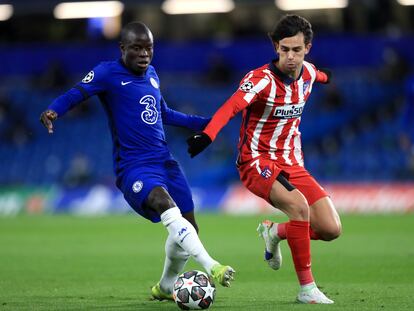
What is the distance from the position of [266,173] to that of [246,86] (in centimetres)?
85

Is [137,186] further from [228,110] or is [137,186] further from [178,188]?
[228,110]

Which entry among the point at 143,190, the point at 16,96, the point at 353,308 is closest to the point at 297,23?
the point at 143,190

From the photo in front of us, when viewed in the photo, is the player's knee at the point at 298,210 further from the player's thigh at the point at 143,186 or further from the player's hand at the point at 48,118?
the player's hand at the point at 48,118

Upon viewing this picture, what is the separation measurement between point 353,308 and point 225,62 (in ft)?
74.6

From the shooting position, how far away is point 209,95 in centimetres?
2912

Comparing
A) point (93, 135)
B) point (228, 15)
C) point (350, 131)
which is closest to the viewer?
point (350, 131)

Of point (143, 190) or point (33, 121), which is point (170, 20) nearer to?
point (33, 121)

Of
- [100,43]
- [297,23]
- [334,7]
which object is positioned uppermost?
[297,23]

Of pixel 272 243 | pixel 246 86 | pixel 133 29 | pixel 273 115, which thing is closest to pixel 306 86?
pixel 273 115

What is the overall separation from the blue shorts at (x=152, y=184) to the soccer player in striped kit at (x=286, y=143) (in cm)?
64

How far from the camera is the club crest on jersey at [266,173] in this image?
327 inches

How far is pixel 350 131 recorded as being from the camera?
2720cm

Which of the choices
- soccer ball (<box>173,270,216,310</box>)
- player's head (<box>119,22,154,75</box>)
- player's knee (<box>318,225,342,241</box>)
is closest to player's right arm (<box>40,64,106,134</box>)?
player's head (<box>119,22,154,75</box>)

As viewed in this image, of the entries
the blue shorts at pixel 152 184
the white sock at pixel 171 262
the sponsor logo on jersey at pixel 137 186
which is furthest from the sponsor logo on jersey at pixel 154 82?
the white sock at pixel 171 262
